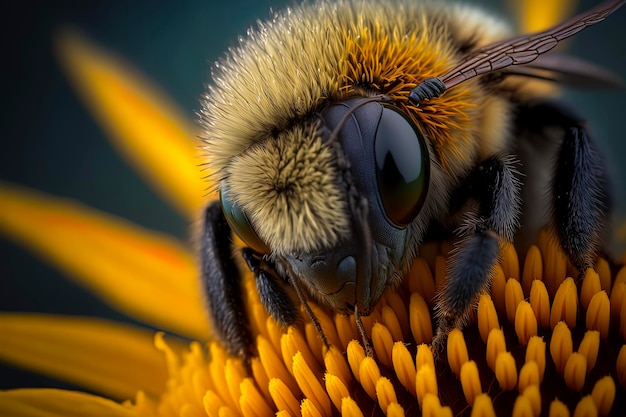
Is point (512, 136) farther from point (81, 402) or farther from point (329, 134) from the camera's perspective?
point (81, 402)

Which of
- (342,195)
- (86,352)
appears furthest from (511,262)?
(86,352)

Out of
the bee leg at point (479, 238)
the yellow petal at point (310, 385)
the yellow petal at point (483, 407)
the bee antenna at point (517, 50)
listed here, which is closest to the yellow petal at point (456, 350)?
the bee leg at point (479, 238)

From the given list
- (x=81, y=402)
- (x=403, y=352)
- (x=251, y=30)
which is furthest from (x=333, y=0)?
(x=81, y=402)

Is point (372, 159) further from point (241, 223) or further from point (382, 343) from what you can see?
point (382, 343)

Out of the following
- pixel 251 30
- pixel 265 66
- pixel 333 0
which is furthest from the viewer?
pixel 333 0

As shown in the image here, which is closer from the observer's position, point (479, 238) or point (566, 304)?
point (479, 238)

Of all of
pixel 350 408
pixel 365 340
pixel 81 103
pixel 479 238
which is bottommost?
pixel 350 408
